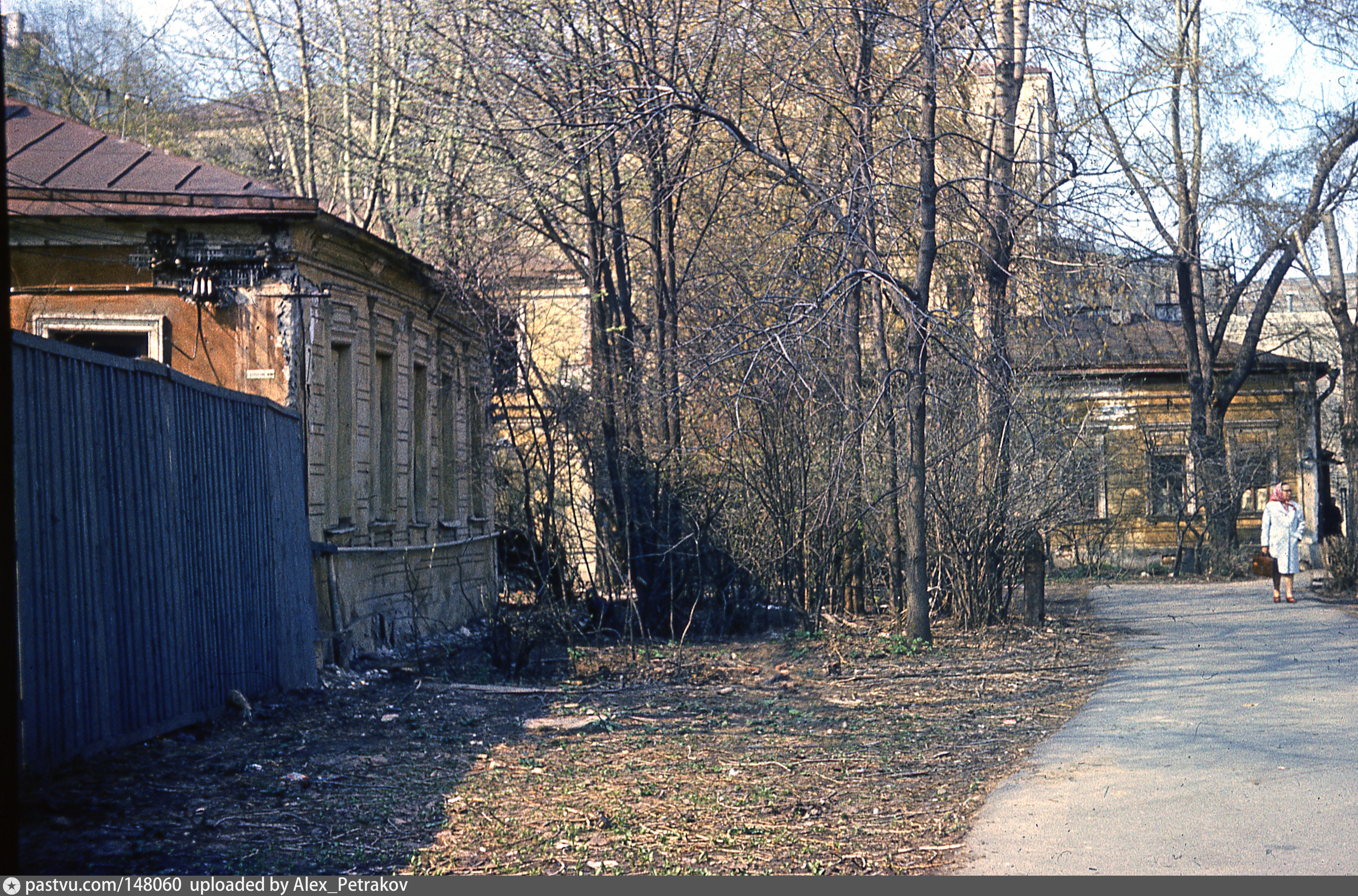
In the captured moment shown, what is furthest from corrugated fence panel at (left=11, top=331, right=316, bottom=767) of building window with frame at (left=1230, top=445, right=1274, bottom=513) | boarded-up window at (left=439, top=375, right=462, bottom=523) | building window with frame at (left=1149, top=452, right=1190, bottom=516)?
building window with frame at (left=1149, top=452, right=1190, bottom=516)

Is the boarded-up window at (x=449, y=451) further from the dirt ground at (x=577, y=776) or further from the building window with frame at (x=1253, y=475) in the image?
the building window with frame at (x=1253, y=475)

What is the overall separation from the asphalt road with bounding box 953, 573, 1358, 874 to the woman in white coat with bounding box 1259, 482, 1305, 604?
5641mm

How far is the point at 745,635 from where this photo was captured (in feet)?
44.8

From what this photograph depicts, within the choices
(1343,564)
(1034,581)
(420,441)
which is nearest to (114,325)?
(420,441)

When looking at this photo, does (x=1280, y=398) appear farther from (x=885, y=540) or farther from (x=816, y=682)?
(x=816, y=682)

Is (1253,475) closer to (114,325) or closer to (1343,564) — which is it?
(1343,564)

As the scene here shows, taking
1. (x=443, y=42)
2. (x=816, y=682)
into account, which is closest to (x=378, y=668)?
(x=816, y=682)

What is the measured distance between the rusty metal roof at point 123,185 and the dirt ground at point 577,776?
170 inches

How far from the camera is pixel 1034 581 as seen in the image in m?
13.5

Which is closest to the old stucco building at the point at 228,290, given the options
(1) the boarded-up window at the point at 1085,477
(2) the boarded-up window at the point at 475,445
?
(2) the boarded-up window at the point at 475,445

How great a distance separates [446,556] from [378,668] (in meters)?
4.59

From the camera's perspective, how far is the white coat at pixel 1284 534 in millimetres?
16531

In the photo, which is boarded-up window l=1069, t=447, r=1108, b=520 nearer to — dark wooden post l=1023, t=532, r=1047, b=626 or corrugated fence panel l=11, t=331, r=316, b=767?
dark wooden post l=1023, t=532, r=1047, b=626

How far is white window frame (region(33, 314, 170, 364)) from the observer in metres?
11.3
